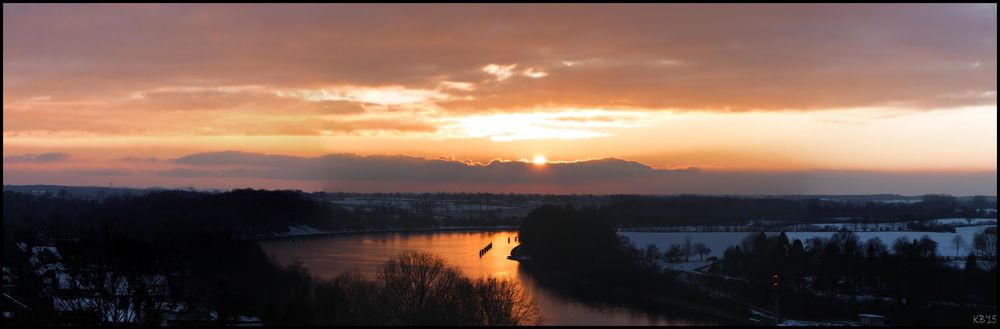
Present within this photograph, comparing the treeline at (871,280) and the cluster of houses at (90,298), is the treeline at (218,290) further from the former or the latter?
the treeline at (871,280)

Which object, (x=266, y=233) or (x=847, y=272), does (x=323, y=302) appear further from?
(x=266, y=233)

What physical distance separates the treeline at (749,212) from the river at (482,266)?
5046mm

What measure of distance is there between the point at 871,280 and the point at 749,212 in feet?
75.8

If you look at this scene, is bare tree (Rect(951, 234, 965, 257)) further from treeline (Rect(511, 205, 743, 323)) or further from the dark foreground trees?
the dark foreground trees

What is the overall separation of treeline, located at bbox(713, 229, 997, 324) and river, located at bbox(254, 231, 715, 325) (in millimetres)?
2010

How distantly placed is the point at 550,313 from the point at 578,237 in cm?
708

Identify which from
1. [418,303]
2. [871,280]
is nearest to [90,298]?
[418,303]

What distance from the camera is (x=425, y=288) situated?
8023mm

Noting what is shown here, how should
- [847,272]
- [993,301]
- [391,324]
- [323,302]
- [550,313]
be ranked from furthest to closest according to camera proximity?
[847,272] < [993,301] < [550,313] < [323,302] < [391,324]

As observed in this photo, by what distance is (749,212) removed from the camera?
33500 millimetres

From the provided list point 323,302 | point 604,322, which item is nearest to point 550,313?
point 604,322

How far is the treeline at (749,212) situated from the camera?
2903cm

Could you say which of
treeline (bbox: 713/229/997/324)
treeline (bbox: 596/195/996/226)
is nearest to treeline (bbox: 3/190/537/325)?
treeline (bbox: 713/229/997/324)

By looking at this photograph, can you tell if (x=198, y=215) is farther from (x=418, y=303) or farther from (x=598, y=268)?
(x=418, y=303)
